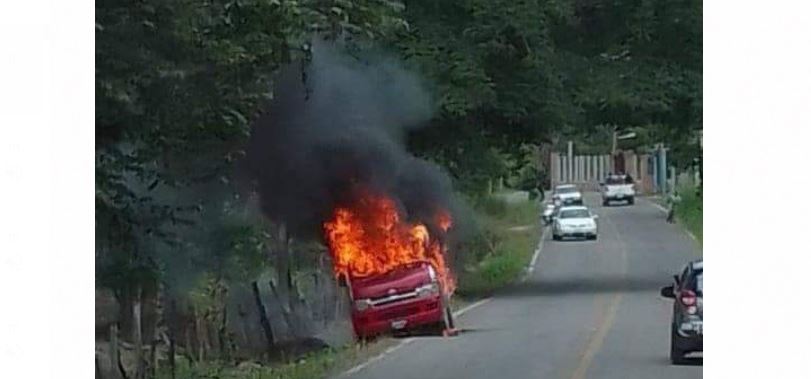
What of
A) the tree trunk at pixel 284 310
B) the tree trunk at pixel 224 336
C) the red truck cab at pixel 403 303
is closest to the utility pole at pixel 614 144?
the red truck cab at pixel 403 303

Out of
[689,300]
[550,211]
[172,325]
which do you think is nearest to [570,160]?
[550,211]

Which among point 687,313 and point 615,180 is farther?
point 615,180

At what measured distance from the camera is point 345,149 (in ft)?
18.2

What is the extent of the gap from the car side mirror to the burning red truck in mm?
627

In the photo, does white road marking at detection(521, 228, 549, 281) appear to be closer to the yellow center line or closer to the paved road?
the paved road

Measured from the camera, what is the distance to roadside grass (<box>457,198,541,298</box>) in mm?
5648

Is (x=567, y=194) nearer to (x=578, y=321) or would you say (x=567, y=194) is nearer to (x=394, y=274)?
(x=578, y=321)

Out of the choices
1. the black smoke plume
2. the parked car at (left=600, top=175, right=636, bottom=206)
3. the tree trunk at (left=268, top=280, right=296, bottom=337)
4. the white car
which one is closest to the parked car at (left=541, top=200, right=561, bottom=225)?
the white car

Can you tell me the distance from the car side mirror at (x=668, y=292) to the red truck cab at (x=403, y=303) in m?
0.64

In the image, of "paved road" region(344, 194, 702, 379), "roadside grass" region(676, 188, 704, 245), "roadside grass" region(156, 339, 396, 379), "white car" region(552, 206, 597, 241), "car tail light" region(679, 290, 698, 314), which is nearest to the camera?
"roadside grass" region(676, 188, 704, 245)

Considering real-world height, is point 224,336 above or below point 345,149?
below

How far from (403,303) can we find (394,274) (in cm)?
10

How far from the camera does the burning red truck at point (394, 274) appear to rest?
560cm
